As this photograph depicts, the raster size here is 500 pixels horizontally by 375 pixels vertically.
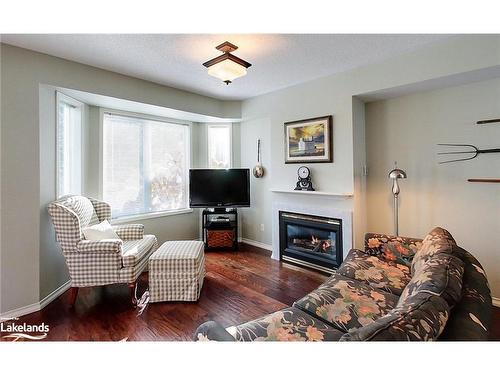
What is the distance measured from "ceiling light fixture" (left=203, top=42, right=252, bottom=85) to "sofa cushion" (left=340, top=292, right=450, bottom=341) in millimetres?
2131

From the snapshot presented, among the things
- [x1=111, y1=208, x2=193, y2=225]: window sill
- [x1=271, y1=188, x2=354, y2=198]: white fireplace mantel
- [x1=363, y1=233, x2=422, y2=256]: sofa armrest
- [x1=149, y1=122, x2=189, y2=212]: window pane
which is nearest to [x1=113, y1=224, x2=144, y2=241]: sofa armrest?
[x1=111, y1=208, x2=193, y2=225]: window sill

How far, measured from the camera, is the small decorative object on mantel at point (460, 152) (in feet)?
7.63

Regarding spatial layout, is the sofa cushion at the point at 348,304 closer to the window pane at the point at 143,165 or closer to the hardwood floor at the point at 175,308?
the hardwood floor at the point at 175,308

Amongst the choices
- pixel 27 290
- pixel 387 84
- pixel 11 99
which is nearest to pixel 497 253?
pixel 387 84

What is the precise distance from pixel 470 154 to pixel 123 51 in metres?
3.62

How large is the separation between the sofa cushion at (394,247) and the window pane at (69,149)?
342cm

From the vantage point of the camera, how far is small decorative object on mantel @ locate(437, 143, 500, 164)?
2.32 metres

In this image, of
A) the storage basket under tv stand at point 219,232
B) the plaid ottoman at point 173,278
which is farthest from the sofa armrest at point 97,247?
the storage basket under tv stand at point 219,232

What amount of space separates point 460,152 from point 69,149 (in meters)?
4.46

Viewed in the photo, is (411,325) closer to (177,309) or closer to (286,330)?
(286,330)

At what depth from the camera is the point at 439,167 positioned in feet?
8.39

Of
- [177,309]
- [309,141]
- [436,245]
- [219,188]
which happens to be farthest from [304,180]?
[177,309]

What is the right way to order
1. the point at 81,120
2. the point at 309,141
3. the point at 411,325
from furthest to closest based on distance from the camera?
the point at 309,141 < the point at 81,120 < the point at 411,325
